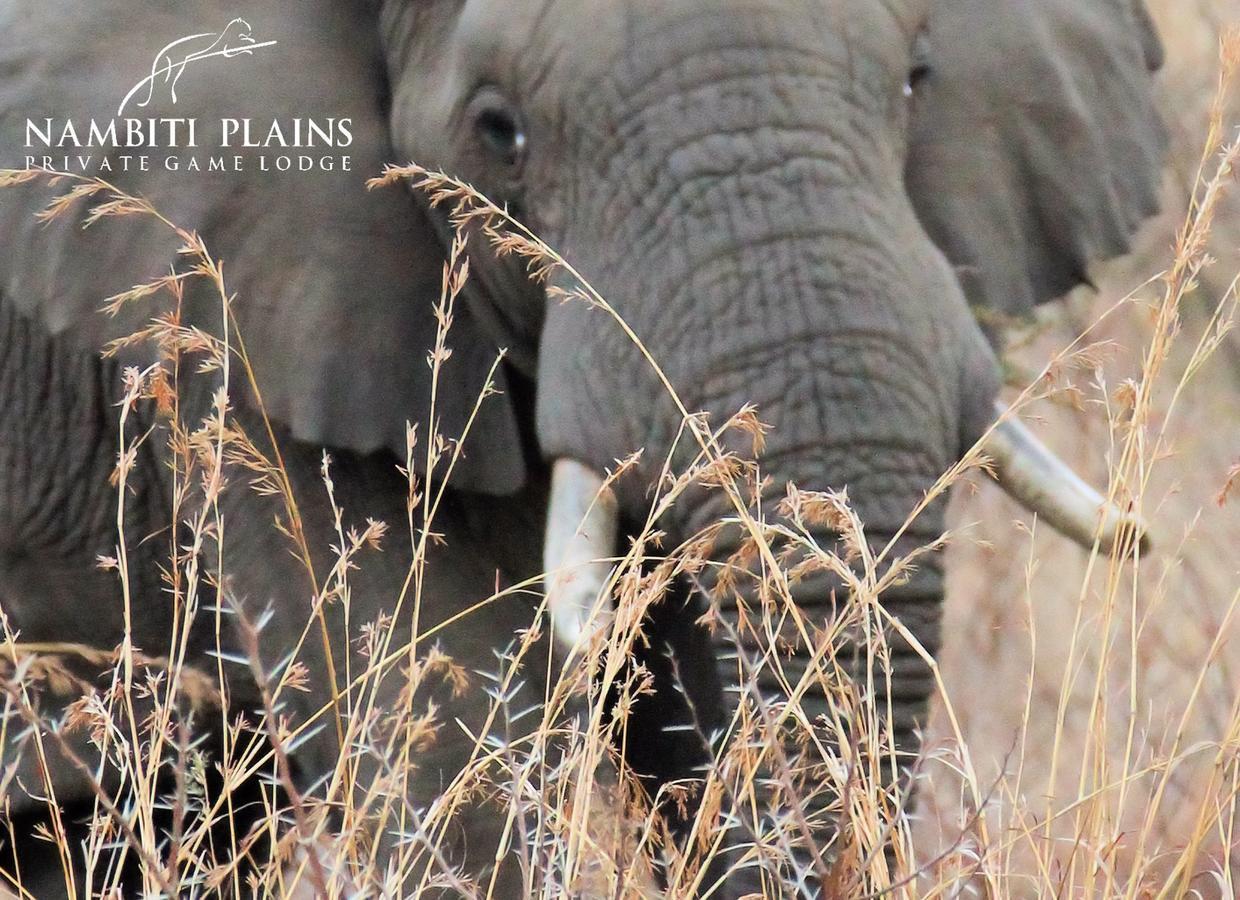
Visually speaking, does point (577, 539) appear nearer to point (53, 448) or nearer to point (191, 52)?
point (191, 52)

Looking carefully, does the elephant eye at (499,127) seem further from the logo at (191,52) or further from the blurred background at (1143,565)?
the blurred background at (1143,565)

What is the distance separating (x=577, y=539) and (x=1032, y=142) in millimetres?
1057

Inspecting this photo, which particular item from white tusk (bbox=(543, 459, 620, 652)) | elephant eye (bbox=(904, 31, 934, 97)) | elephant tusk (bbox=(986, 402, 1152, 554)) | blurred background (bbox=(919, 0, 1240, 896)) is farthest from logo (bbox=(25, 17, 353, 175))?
blurred background (bbox=(919, 0, 1240, 896))

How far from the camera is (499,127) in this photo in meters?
2.79

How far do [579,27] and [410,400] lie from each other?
659 millimetres

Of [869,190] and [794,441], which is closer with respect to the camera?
[794,441]

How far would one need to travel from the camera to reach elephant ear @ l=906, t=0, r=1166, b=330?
9.85 feet

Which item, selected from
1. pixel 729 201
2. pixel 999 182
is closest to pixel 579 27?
pixel 729 201

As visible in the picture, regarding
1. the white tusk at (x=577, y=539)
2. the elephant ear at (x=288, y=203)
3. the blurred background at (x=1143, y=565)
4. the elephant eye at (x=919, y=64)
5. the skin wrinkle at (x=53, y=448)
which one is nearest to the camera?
the white tusk at (x=577, y=539)

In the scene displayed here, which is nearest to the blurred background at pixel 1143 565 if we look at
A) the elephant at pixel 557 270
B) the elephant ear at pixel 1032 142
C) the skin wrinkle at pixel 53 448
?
the elephant ear at pixel 1032 142

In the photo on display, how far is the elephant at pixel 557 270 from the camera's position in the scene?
7.80 feet

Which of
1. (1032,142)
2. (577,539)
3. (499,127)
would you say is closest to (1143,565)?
(1032,142)

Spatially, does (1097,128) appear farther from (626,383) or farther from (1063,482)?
(626,383)

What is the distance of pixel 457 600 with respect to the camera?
10.2 feet
